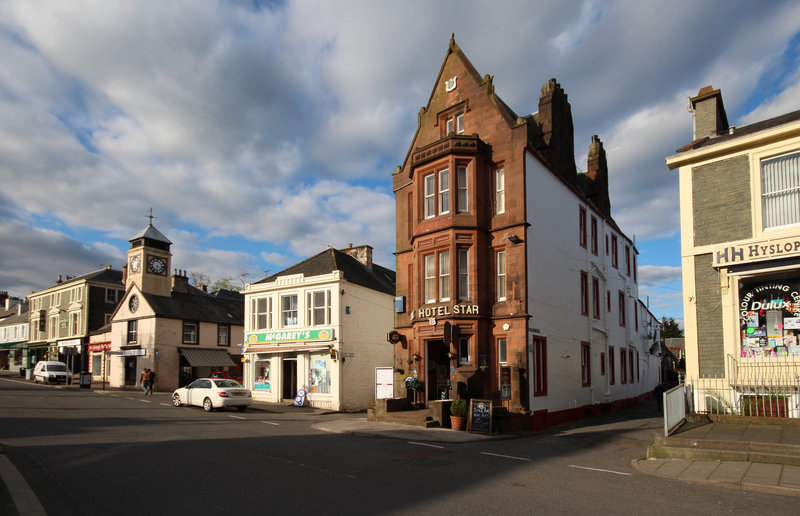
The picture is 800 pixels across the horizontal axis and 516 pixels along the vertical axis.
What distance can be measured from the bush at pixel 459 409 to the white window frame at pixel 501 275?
4903 millimetres

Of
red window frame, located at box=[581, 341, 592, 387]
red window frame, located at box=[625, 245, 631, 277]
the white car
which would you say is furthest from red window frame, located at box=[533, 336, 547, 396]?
red window frame, located at box=[625, 245, 631, 277]

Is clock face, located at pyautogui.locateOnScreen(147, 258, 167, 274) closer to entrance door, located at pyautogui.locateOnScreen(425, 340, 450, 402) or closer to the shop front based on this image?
the shop front

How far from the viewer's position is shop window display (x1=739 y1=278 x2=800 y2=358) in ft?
44.7

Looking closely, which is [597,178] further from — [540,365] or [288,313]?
[288,313]

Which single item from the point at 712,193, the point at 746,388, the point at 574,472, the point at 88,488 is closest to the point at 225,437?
the point at 88,488

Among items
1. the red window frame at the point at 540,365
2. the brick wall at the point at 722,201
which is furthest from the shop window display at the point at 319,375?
the brick wall at the point at 722,201

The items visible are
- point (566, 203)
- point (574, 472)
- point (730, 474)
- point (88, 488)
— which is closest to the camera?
point (88, 488)

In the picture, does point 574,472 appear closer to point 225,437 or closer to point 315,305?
point 225,437

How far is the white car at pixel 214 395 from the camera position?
78.9 ft

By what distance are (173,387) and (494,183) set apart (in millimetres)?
29365

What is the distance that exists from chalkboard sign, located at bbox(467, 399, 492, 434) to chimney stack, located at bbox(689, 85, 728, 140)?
10799 millimetres

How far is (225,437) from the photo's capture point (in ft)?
49.7

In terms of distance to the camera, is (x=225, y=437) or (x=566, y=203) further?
(x=566, y=203)

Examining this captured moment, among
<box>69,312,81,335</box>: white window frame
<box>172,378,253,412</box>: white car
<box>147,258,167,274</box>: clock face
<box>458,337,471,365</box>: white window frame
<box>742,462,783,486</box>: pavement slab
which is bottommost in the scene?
<box>172,378,253,412</box>: white car
